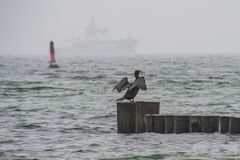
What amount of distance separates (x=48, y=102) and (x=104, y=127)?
9.54 meters

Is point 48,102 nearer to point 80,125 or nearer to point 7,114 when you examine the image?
point 7,114

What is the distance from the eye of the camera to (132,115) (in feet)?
50.8

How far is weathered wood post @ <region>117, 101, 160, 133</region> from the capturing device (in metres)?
15.3

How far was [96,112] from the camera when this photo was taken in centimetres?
2306

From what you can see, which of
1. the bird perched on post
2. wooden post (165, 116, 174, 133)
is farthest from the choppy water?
the bird perched on post

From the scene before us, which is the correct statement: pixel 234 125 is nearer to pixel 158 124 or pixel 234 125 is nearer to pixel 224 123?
pixel 224 123

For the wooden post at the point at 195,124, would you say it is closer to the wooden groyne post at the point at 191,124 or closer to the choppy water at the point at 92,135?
the wooden groyne post at the point at 191,124

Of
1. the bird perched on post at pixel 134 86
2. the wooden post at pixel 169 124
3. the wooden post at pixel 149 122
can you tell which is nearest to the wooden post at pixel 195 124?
the wooden post at pixel 169 124

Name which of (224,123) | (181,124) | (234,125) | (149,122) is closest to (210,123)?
(224,123)

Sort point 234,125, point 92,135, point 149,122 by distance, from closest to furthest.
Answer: point 234,125
point 149,122
point 92,135

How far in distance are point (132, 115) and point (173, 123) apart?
1.14 meters

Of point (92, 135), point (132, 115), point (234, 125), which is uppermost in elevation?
point (132, 115)

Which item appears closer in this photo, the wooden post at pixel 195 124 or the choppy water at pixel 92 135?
the choppy water at pixel 92 135

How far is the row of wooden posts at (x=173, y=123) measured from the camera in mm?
15578
